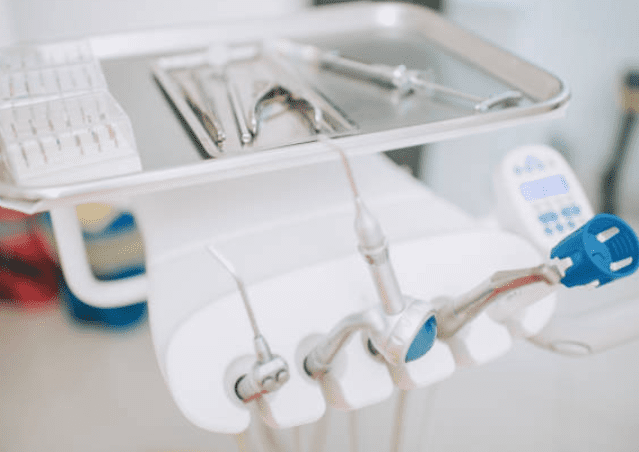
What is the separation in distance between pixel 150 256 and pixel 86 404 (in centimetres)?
88

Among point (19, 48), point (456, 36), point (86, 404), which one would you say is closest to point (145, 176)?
point (19, 48)

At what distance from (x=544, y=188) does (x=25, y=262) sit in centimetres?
143

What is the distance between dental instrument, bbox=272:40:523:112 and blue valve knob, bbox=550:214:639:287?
0.26m

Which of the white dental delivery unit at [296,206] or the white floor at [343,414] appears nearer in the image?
the white dental delivery unit at [296,206]

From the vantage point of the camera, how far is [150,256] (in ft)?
2.44

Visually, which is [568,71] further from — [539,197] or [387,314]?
[387,314]

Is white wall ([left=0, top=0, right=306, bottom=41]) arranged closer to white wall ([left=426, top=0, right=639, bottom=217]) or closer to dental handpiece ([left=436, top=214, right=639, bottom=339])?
white wall ([left=426, top=0, right=639, bottom=217])

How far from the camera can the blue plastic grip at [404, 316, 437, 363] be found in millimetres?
520

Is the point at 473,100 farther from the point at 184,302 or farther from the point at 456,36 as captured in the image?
the point at 184,302

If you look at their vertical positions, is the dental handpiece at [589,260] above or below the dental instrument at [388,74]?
below

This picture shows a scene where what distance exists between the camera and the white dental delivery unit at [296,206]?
536 millimetres

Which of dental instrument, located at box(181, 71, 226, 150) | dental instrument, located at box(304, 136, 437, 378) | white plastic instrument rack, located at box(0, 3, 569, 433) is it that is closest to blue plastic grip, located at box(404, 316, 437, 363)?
dental instrument, located at box(304, 136, 437, 378)

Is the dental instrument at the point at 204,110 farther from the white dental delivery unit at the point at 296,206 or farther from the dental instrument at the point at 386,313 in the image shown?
the dental instrument at the point at 386,313

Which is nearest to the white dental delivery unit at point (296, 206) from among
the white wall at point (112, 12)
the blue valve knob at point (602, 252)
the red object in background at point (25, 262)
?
the blue valve knob at point (602, 252)
